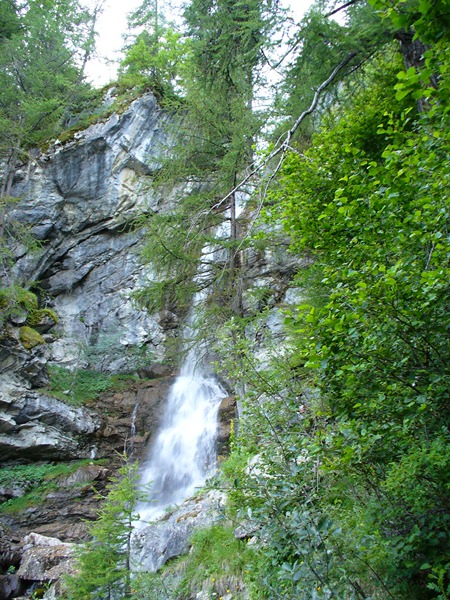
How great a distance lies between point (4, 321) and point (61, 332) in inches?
188

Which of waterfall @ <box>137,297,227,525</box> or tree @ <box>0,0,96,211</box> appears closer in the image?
waterfall @ <box>137,297,227,525</box>

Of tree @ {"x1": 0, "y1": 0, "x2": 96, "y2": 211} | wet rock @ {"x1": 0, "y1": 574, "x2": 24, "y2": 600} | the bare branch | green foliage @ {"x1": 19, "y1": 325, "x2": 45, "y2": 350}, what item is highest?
tree @ {"x1": 0, "y1": 0, "x2": 96, "y2": 211}

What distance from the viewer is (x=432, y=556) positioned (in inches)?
102

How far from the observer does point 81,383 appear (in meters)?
16.8

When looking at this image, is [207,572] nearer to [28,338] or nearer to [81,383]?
[28,338]

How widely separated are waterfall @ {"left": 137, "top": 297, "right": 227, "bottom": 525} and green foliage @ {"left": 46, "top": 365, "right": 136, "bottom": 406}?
109 inches

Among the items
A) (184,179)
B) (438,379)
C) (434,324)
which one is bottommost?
(438,379)

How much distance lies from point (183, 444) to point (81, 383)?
5819 millimetres

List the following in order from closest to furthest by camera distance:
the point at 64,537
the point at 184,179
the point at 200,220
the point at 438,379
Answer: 1. the point at 438,379
2. the point at 200,220
3. the point at 184,179
4. the point at 64,537

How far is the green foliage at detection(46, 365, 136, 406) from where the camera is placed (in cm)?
1557

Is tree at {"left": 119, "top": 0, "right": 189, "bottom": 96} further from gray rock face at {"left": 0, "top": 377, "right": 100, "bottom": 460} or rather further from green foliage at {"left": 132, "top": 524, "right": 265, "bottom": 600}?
green foliage at {"left": 132, "top": 524, "right": 265, "bottom": 600}

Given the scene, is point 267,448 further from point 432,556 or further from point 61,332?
point 61,332

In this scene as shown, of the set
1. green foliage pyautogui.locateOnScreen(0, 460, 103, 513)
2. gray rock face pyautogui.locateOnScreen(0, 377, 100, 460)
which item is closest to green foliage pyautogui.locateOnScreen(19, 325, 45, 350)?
gray rock face pyautogui.locateOnScreen(0, 377, 100, 460)

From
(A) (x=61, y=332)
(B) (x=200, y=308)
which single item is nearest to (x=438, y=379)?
(B) (x=200, y=308)
